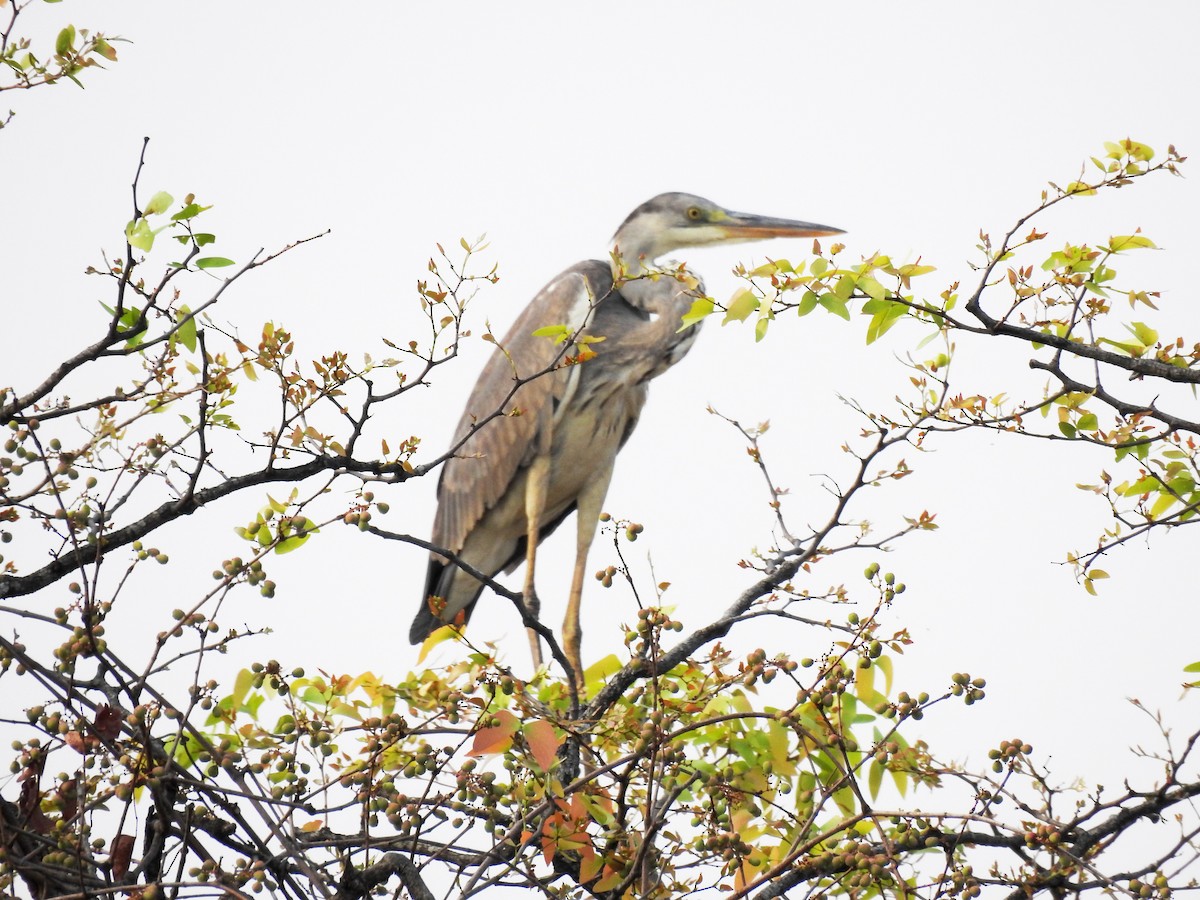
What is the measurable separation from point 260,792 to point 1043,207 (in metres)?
1.68

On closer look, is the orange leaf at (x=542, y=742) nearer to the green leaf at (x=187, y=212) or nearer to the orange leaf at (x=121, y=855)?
the orange leaf at (x=121, y=855)

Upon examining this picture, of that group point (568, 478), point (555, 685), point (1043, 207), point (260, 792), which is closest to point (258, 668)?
point (260, 792)

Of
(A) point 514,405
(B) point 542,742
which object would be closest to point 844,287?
(B) point 542,742

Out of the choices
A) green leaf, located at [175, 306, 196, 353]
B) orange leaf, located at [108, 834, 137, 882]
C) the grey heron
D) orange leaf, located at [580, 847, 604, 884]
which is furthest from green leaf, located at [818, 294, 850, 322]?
the grey heron

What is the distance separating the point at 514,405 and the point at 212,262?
9.74ft

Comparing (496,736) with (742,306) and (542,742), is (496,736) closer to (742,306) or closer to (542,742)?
(542,742)

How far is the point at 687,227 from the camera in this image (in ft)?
19.3

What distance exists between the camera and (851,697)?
Answer: 258cm

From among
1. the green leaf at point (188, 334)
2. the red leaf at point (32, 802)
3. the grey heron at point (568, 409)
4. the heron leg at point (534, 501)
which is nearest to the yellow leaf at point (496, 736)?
the red leaf at point (32, 802)

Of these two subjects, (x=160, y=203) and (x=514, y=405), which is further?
(x=514, y=405)

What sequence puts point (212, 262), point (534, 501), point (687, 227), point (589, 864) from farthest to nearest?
point (687, 227)
point (534, 501)
point (212, 262)
point (589, 864)

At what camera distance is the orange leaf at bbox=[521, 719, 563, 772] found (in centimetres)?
212

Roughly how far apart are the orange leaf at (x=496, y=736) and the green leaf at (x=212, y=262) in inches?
37.1

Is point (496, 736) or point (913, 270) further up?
point (913, 270)
